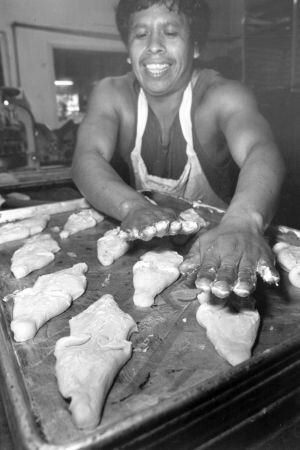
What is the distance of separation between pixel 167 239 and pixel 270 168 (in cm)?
59

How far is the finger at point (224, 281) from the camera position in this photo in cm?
92

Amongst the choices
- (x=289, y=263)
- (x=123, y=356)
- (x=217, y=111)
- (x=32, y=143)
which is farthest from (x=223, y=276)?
(x=32, y=143)

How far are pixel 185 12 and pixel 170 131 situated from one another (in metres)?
0.74

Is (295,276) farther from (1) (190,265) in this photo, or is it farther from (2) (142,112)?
(2) (142,112)

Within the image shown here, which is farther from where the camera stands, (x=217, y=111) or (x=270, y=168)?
(x=217, y=111)

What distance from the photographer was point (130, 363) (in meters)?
1.00

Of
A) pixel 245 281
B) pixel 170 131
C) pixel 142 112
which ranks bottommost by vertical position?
pixel 245 281

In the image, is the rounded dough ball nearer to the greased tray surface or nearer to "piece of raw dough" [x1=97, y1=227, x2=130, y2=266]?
the greased tray surface

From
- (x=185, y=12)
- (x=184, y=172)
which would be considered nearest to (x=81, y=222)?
(x=184, y=172)

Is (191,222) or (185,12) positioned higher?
(185,12)

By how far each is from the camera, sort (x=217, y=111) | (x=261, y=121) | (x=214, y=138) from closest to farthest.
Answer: (x=261, y=121), (x=217, y=111), (x=214, y=138)

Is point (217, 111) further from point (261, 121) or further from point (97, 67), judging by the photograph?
point (97, 67)

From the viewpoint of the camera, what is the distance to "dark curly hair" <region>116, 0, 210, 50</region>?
218 centimetres

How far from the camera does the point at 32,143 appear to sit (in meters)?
4.09
